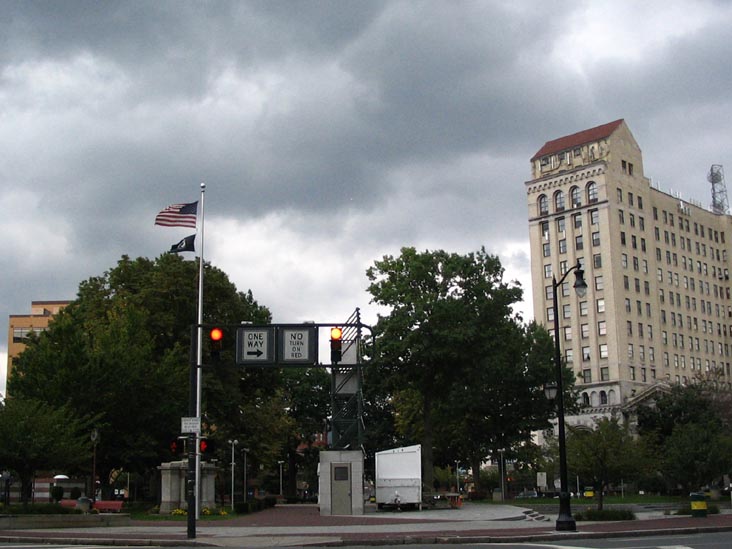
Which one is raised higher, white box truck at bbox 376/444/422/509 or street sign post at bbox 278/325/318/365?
street sign post at bbox 278/325/318/365

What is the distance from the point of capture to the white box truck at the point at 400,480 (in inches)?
1946

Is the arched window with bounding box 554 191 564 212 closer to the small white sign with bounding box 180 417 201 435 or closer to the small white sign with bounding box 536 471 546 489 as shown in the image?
the small white sign with bounding box 536 471 546 489

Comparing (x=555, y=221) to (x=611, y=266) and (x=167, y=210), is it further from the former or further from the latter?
(x=167, y=210)

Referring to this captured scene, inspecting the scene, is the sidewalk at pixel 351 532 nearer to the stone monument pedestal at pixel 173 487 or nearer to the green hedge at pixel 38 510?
the green hedge at pixel 38 510

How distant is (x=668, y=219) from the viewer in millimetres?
121688

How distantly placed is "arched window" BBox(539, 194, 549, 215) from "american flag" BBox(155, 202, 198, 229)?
3174 inches

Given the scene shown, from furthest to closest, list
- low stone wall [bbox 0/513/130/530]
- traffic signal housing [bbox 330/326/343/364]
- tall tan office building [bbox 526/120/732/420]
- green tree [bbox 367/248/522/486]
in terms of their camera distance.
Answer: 1. tall tan office building [bbox 526/120/732/420]
2. green tree [bbox 367/248/522/486]
3. low stone wall [bbox 0/513/130/530]
4. traffic signal housing [bbox 330/326/343/364]

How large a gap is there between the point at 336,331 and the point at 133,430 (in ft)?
106

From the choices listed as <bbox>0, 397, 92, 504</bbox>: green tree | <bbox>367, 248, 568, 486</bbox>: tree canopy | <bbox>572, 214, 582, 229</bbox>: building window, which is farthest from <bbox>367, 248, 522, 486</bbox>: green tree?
<bbox>572, 214, 582, 229</bbox>: building window

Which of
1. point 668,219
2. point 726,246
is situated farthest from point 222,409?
point 726,246

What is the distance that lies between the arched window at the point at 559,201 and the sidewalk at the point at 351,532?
83226mm

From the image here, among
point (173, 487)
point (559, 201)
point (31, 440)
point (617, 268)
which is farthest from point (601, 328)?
point (31, 440)

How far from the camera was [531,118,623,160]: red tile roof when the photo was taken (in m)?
116

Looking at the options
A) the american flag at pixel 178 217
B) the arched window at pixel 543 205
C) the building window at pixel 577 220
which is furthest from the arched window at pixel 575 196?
the american flag at pixel 178 217
